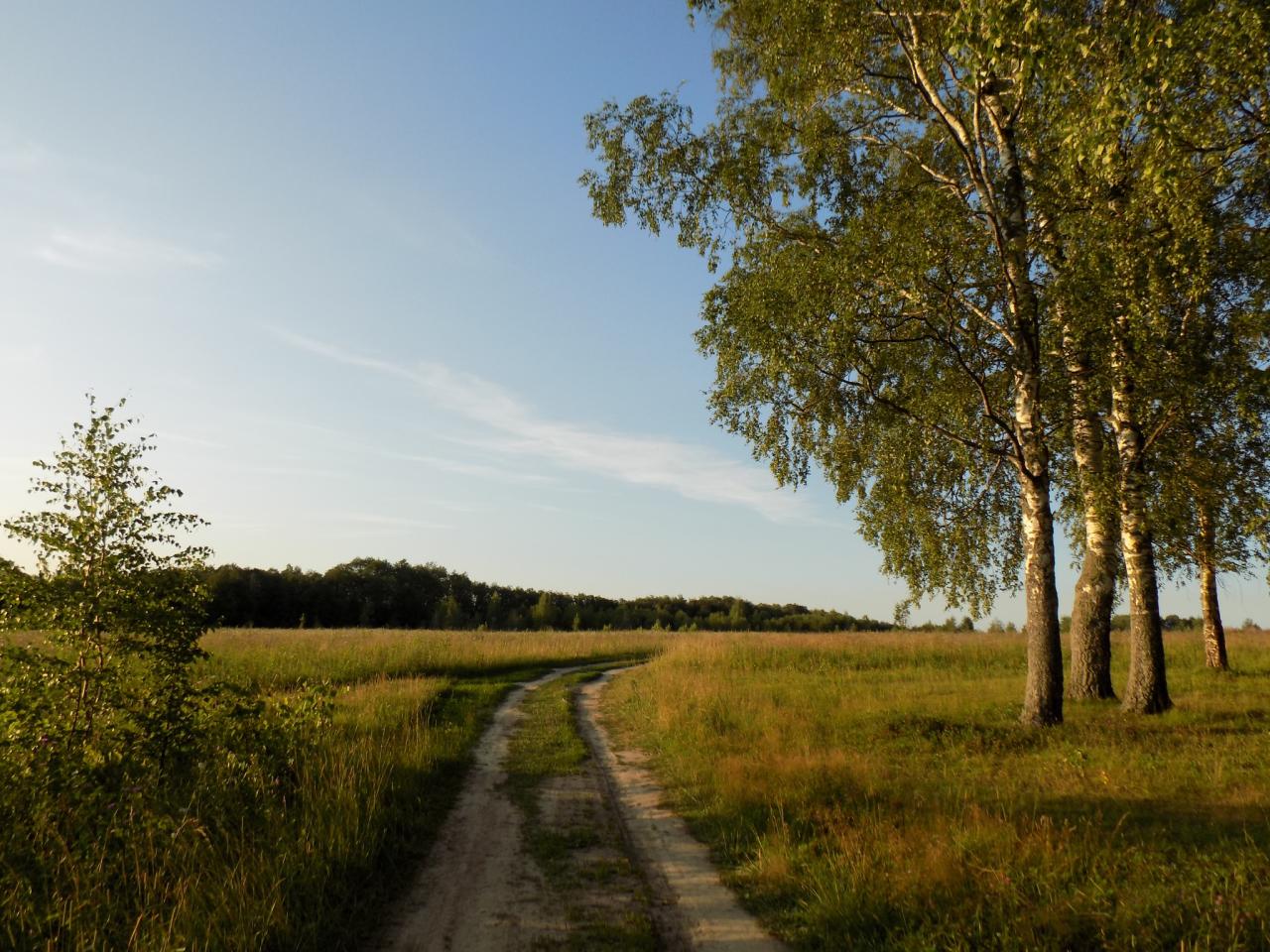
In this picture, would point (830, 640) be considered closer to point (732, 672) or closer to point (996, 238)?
point (732, 672)

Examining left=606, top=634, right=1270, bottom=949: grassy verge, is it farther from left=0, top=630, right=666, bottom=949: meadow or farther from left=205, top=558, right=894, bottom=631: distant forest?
left=205, top=558, right=894, bottom=631: distant forest

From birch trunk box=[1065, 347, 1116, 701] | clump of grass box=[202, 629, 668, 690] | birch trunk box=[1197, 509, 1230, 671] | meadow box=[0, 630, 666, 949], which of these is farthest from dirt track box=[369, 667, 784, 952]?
birch trunk box=[1197, 509, 1230, 671]

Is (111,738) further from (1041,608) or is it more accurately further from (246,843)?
(1041,608)

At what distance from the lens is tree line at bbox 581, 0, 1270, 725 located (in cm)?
1016

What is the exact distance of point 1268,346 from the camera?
484 inches

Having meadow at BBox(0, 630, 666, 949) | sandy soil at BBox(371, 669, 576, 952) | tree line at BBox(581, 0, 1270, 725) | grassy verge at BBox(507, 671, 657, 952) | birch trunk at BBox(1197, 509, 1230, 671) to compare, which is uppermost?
tree line at BBox(581, 0, 1270, 725)

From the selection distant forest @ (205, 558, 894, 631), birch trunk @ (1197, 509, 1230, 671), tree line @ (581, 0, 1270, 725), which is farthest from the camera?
distant forest @ (205, 558, 894, 631)

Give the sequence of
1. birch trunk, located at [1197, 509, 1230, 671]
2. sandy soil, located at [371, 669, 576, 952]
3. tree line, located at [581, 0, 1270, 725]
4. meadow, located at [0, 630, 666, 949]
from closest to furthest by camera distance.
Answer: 1. meadow, located at [0, 630, 666, 949]
2. sandy soil, located at [371, 669, 576, 952]
3. tree line, located at [581, 0, 1270, 725]
4. birch trunk, located at [1197, 509, 1230, 671]

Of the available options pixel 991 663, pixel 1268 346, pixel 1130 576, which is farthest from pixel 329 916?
pixel 991 663

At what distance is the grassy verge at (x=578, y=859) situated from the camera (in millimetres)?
5801

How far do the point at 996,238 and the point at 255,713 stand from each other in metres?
14.2

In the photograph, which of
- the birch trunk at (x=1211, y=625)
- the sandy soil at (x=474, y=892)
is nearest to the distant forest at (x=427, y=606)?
the birch trunk at (x=1211, y=625)

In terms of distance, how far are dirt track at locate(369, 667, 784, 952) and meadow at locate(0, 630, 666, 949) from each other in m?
0.41

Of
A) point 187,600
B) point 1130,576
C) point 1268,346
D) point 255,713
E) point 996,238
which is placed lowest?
point 255,713
